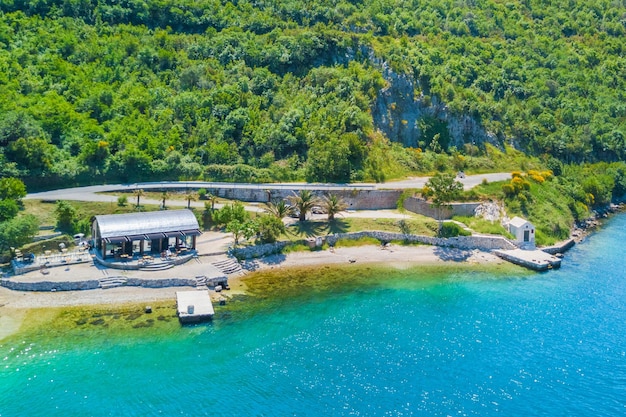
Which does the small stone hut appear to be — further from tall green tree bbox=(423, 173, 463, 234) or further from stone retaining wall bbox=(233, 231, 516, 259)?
tall green tree bbox=(423, 173, 463, 234)

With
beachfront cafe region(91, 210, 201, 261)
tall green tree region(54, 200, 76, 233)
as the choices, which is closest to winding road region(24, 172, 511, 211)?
tall green tree region(54, 200, 76, 233)

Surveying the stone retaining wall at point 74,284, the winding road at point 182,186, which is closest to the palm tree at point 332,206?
the winding road at point 182,186

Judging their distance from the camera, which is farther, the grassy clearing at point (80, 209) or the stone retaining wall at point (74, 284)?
the grassy clearing at point (80, 209)

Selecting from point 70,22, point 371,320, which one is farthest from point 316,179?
point 70,22

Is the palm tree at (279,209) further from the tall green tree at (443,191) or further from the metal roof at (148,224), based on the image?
the tall green tree at (443,191)

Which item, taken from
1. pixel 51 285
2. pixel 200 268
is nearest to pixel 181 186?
pixel 200 268

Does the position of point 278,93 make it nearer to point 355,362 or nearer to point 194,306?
point 194,306
